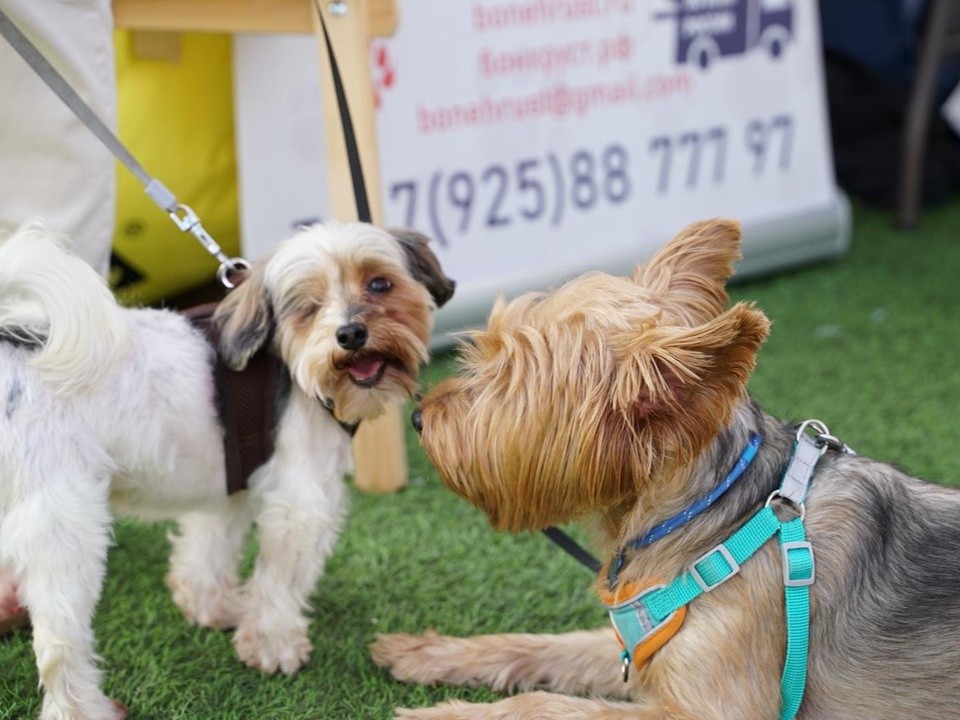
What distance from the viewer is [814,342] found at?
553 cm

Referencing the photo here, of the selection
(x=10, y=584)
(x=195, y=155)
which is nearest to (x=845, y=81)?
(x=195, y=155)

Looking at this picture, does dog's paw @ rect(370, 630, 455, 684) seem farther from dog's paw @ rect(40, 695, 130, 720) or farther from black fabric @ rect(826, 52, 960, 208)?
black fabric @ rect(826, 52, 960, 208)

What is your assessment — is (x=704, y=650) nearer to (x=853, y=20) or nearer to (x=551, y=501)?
(x=551, y=501)

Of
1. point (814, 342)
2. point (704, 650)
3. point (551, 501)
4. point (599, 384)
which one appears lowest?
point (814, 342)

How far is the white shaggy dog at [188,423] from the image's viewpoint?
→ 2.48 m

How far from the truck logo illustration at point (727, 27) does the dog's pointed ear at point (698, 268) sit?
3550 millimetres

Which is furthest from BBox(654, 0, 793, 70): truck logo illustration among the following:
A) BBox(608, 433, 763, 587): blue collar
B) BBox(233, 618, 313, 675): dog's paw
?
BBox(233, 618, 313, 675): dog's paw

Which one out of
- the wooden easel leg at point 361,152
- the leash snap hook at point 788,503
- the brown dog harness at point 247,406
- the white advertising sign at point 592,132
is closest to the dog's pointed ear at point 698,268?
the leash snap hook at point 788,503

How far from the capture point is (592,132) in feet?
18.6

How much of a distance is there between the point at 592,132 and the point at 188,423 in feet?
11.3

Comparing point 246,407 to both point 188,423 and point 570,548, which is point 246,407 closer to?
point 188,423

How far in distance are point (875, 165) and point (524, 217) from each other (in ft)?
11.3

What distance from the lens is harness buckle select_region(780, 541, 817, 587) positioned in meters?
2.36

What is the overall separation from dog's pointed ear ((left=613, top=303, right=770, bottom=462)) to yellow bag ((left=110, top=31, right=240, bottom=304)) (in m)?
3.11
